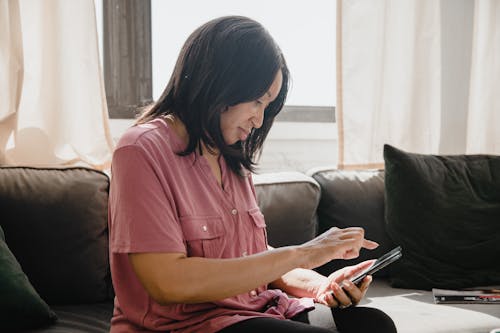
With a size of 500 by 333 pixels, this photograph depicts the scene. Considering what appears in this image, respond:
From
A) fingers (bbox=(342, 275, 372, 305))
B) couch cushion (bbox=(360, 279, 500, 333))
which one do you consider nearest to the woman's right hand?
fingers (bbox=(342, 275, 372, 305))

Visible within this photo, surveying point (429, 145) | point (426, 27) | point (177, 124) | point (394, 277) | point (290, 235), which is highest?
point (426, 27)

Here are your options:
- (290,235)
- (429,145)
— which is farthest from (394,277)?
(429,145)

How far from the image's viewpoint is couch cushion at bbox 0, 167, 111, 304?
1.60 m

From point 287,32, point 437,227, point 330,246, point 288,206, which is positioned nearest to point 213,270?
point 330,246

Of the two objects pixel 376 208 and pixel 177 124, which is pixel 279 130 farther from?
pixel 177 124

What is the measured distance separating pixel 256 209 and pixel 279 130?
1.27 meters

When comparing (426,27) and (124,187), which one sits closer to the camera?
(124,187)

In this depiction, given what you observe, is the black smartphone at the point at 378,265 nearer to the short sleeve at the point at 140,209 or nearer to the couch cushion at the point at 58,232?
the short sleeve at the point at 140,209

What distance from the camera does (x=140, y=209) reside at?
3.38ft

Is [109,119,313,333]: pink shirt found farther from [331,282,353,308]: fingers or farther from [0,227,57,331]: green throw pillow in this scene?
[0,227,57,331]: green throw pillow

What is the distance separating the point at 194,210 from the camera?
Result: 1156 millimetres

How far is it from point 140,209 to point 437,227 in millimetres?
1337

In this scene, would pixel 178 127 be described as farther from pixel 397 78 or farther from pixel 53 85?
pixel 397 78

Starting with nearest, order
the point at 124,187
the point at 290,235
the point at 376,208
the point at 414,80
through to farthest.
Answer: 1. the point at 124,187
2. the point at 290,235
3. the point at 376,208
4. the point at 414,80
